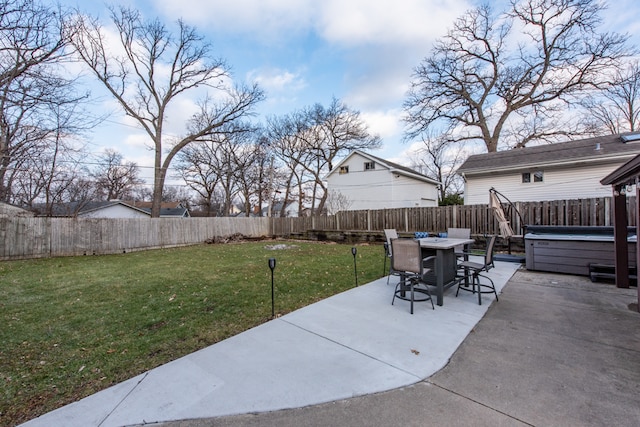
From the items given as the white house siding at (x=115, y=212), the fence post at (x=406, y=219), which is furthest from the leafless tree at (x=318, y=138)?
the white house siding at (x=115, y=212)

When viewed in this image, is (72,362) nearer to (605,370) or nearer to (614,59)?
(605,370)

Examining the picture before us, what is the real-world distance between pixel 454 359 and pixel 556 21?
2178 centimetres

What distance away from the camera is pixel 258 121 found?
907 inches

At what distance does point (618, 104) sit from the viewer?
55.4 ft

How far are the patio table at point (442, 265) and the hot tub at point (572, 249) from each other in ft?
6.58

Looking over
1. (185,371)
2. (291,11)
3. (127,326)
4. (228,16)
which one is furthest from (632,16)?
(127,326)

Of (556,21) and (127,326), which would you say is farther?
(556,21)

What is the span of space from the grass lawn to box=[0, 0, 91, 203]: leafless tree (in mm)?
3946

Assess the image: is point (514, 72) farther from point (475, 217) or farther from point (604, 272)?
point (604, 272)

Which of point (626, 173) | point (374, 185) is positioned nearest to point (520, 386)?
point (626, 173)

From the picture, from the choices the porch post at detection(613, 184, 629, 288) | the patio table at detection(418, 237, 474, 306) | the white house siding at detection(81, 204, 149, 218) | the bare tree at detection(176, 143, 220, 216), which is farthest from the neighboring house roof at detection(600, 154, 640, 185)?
the white house siding at detection(81, 204, 149, 218)

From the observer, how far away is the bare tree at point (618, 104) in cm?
1473

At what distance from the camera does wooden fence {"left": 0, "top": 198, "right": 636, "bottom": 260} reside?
8.30 m

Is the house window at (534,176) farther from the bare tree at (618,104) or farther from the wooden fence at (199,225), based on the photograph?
the bare tree at (618,104)
